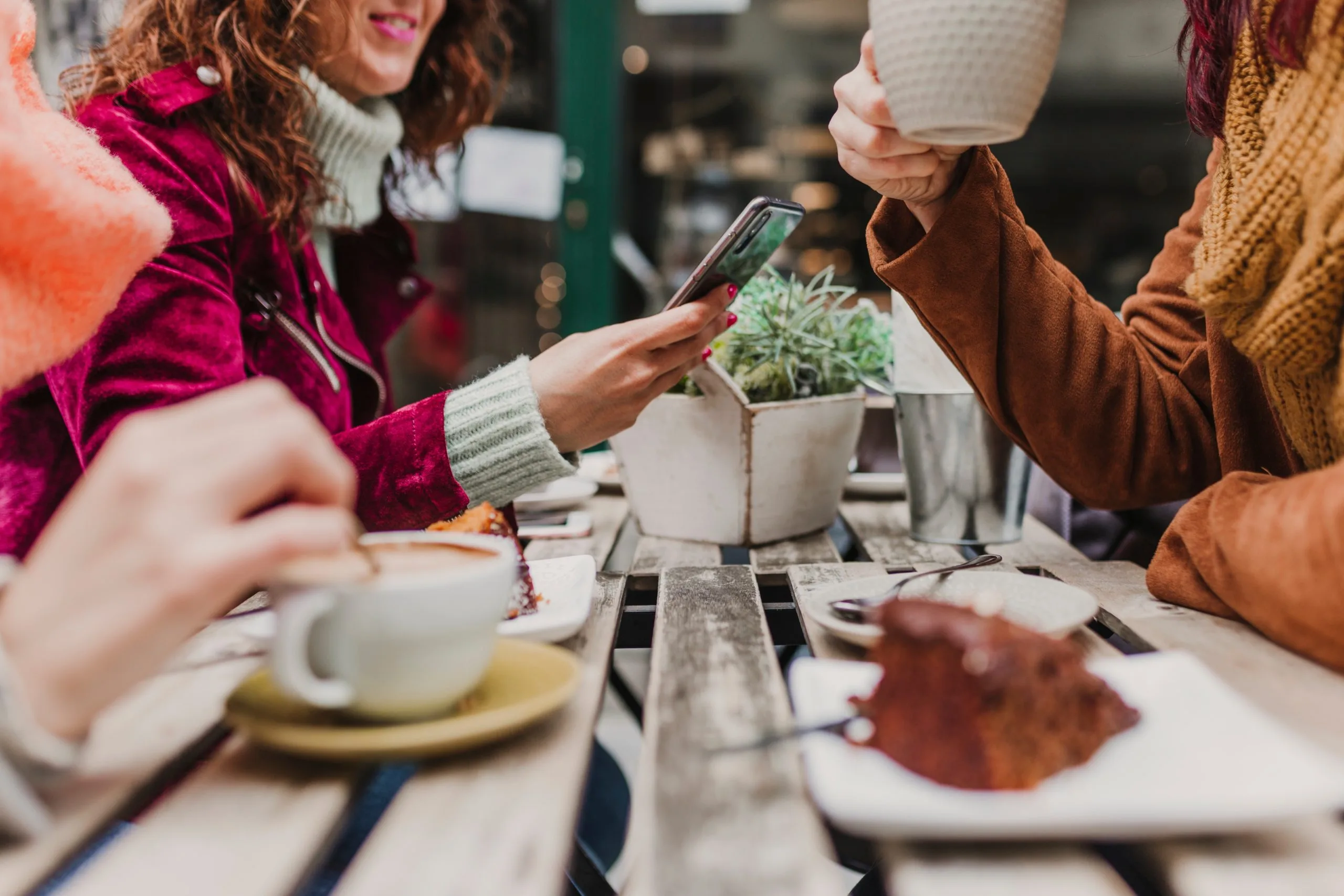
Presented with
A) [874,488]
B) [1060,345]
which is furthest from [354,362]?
[1060,345]

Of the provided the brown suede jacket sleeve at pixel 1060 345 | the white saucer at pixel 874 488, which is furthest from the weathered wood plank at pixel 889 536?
the brown suede jacket sleeve at pixel 1060 345

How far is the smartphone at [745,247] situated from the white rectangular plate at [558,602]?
29 centimetres

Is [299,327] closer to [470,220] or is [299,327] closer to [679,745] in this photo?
[679,745]

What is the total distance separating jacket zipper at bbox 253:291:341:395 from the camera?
1.19 meters

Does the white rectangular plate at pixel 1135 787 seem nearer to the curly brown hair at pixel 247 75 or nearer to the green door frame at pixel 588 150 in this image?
the curly brown hair at pixel 247 75

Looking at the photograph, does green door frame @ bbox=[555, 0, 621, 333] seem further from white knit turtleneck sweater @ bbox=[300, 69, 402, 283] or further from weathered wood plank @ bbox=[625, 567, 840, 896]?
weathered wood plank @ bbox=[625, 567, 840, 896]

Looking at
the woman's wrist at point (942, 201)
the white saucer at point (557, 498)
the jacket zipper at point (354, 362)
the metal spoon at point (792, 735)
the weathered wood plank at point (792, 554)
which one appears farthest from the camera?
the white saucer at point (557, 498)

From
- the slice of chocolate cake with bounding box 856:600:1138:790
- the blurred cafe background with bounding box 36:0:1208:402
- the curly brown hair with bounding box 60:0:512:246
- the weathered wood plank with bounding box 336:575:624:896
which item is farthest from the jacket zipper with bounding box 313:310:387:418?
the blurred cafe background with bounding box 36:0:1208:402

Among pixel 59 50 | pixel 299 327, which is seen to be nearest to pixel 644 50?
pixel 59 50

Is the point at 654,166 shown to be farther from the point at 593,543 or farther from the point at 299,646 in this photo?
the point at 299,646

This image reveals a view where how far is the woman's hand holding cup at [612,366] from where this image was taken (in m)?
1.00

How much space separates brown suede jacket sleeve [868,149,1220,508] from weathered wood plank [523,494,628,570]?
427 mm

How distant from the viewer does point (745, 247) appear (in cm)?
96

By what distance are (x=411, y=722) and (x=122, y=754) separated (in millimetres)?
164
